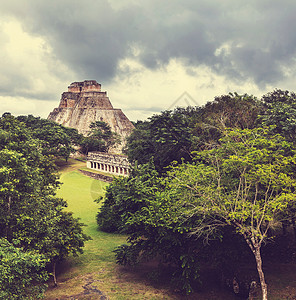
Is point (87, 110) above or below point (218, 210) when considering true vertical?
above

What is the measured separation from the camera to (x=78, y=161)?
55562 mm

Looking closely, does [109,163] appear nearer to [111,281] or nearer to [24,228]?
[111,281]

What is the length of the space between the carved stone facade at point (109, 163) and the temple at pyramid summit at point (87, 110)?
75.6 ft

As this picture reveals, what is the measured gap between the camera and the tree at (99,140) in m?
56.4

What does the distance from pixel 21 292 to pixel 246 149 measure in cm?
1096

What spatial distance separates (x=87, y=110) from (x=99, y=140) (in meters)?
21.3

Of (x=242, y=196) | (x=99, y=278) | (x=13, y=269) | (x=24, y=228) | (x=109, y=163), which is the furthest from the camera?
(x=109, y=163)

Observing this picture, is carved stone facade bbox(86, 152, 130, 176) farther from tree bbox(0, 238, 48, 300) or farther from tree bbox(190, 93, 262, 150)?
tree bbox(0, 238, 48, 300)

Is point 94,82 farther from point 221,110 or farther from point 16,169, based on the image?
point 16,169

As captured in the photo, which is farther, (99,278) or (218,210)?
(99,278)

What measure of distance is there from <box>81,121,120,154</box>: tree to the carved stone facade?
5942 millimetres

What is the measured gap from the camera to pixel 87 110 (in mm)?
76750

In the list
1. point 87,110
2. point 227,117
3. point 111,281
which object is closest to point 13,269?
point 111,281

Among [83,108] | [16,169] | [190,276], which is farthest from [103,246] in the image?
[83,108]
